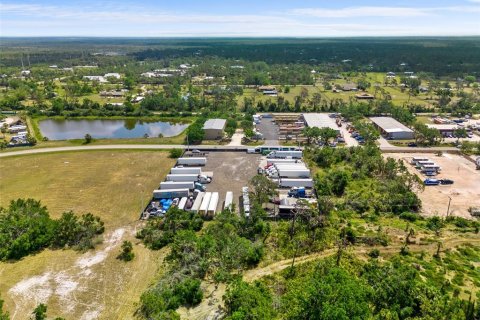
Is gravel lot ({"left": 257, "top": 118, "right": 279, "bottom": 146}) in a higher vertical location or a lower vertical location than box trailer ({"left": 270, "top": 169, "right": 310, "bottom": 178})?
higher

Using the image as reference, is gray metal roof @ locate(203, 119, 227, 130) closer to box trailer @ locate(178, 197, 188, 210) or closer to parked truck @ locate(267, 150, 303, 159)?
parked truck @ locate(267, 150, 303, 159)

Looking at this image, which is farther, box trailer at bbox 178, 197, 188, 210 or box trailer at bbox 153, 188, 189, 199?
box trailer at bbox 153, 188, 189, 199

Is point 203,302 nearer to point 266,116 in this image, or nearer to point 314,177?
point 314,177

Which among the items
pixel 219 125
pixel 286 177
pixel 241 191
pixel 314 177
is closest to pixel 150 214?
pixel 241 191

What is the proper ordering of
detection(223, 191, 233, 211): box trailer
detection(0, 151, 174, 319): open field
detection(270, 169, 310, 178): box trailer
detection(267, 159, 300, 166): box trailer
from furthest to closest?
detection(267, 159, 300, 166): box trailer, detection(270, 169, 310, 178): box trailer, detection(223, 191, 233, 211): box trailer, detection(0, 151, 174, 319): open field

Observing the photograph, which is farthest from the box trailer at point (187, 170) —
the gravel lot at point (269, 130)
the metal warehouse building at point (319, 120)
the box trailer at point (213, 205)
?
the metal warehouse building at point (319, 120)

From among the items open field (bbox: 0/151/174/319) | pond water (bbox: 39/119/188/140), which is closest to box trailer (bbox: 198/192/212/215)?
open field (bbox: 0/151/174/319)
